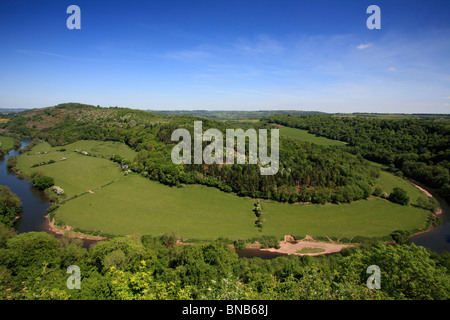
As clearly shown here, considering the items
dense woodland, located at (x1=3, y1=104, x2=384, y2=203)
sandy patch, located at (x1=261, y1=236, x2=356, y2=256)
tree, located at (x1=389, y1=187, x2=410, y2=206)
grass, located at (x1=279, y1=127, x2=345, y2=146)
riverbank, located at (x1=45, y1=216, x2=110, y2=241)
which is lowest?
sandy patch, located at (x1=261, y1=236, x2=356, y2=256)

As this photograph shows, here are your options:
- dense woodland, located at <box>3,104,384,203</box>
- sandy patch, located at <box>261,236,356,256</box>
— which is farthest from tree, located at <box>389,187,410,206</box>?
sandy patch, located at <box>261,236,356,256</box>

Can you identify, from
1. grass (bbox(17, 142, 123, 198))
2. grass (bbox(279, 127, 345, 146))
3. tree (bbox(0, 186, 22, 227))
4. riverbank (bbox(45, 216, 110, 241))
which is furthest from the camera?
grass (bbox(279, 127, 345, 146))

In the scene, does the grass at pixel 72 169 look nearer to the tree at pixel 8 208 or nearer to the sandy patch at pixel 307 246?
the tree at pixel 8 208

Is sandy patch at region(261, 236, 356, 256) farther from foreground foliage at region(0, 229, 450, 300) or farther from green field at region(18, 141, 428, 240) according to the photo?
foreground foliage at region(0, 229, 450, 300)

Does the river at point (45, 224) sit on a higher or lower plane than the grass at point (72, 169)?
lower

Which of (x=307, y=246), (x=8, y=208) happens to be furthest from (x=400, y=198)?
(x=8, y=208)

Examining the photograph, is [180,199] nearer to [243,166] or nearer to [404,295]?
[243,166]

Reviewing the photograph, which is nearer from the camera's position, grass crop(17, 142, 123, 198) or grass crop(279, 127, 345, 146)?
grass crop(17, 142, 123, 198)

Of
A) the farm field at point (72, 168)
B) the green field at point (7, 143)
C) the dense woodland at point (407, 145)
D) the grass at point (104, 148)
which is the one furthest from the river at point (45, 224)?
the green field at point (7, 143)
